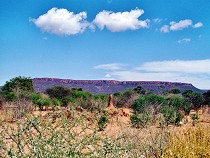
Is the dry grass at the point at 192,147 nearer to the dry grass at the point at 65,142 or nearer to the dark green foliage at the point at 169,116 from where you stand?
the dry grass at the point at 65,142

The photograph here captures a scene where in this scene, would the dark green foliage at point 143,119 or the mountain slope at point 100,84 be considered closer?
the dark green foliage at point 143,119

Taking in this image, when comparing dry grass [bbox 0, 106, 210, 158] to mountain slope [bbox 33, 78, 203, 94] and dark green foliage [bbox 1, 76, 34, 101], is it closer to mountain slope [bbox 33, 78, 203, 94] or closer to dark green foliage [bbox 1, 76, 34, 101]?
dark green foliage [bbox 1, 76, 34, 101]

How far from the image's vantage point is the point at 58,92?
41.2 meters

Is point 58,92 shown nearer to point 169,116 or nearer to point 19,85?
point 19,85

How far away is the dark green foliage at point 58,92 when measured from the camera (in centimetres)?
3988

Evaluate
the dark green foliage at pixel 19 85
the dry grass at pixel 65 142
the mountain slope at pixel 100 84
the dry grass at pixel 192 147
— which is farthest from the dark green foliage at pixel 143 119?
the mountain slope at pixel 100 84

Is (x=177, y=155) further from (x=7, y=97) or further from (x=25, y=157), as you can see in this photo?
(x=7, y=97)

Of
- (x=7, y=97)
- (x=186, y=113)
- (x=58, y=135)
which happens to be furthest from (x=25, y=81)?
(x=58, y=135)

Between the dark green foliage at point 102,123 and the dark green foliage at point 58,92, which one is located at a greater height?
the dark green foliage at point 58,92

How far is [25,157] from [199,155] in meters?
3.34

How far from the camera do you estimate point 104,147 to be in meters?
6.12

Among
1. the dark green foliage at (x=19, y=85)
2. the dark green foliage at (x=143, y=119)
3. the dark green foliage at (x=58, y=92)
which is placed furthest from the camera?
the dark green foliage at (x=58, y=92)

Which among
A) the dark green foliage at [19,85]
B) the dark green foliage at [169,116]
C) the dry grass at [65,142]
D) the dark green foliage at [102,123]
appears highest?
the dark green foliage at [19,85]

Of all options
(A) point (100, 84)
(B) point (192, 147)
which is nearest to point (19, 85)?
(B) point (192, 147)
